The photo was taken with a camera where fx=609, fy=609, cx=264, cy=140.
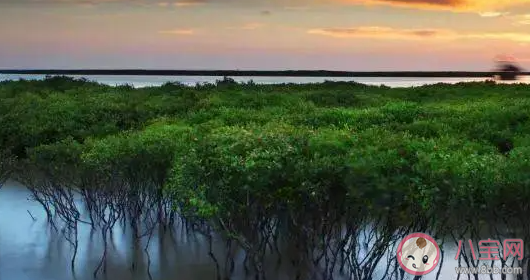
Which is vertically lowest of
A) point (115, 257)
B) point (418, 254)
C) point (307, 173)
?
point (115, 257)

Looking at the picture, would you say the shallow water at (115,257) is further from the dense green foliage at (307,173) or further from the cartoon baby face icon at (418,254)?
the dense green foliage at (307,173)

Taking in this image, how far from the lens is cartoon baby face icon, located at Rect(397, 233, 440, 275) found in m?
9.37

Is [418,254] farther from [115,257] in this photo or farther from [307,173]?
[115,257]

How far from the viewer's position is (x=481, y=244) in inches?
391

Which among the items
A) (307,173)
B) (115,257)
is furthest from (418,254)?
(115,257)

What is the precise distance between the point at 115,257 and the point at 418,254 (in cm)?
603

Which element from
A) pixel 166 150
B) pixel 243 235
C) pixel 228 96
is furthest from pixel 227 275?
pixel 228 96

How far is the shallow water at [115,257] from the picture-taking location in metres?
11.6

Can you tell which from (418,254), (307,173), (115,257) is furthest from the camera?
(115,257)

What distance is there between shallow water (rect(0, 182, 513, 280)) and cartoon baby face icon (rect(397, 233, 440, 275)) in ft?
2.73

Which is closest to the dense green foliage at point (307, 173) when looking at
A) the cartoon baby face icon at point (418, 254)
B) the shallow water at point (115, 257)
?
the cartoon baby face icon at point (418, 254)

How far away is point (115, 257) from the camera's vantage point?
1229 centimetres

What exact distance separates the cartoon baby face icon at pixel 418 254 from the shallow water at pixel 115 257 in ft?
2.73

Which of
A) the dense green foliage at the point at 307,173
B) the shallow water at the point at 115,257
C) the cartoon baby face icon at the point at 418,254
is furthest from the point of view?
the shallow water at the point at 115,257
